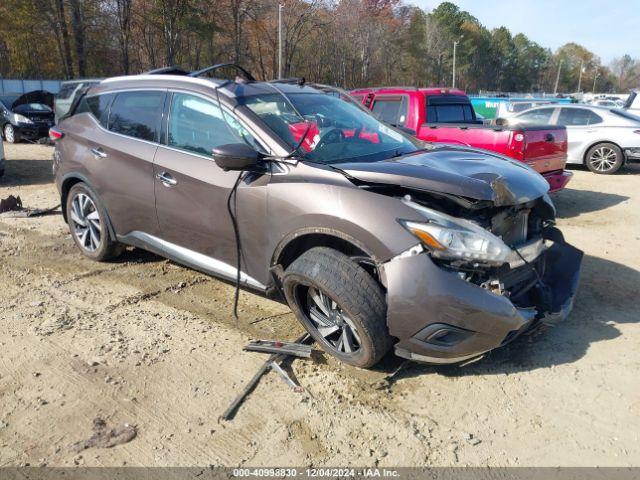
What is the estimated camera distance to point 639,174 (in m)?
11.2

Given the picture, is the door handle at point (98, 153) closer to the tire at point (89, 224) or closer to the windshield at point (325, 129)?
the tire at point (89, 224)

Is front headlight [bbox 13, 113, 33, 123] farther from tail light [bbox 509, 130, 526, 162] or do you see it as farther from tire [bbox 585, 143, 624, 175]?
tire [bbox 585, 143, 624, 175]

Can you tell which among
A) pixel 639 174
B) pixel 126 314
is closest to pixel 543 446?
pixel 126 314

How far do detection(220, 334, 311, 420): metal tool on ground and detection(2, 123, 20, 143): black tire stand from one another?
51.5ft

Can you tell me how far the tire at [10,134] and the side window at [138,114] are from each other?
44.5 ft

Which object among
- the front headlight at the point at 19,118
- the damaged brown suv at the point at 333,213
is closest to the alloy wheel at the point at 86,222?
the damaged brown suv at the point at 333,213

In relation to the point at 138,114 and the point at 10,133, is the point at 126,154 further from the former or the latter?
the point at 10,133

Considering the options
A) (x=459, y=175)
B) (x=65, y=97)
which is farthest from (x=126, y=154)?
(x=65, y=97)

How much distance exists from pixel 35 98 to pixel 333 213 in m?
17.4

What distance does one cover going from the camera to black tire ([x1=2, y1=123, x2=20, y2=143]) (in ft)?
52.0

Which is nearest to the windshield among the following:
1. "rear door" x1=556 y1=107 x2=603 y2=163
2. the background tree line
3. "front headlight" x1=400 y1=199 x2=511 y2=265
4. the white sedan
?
"front headlight" x1=400 y1=199 x2=511 y2=265

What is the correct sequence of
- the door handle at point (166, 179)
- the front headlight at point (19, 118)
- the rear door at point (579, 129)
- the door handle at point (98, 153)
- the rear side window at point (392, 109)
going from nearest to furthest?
the door handle at point (166, 179), the door handle at point (98, 153), the rear side window at point (392, 109), the rear door at point (579, 129), the front headlight at point (19, 118)

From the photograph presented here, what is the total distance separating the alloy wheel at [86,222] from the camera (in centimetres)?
504

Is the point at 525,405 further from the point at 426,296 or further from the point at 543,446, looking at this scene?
the point at 426,296
